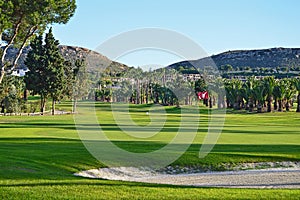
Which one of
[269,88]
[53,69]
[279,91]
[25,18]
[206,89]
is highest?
[25,18]

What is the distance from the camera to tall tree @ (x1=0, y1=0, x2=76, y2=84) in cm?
3550

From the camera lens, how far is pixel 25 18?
1490 inches

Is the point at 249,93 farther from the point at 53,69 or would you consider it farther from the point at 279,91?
the point at 53,69

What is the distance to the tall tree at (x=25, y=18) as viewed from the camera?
35.5 meters

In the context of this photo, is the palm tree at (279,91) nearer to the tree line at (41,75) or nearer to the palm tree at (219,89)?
the palm tree at (219,89)

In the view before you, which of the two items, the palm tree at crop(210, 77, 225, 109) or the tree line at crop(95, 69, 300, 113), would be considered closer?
the tree line at crop(95, 69, 300, 113)

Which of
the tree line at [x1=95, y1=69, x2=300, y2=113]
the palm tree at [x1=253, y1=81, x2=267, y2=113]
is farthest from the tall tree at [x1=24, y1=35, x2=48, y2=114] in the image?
the palm tree at [x1=253, y1=81, x2=267, y2=113]

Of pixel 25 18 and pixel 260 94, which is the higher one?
pixel 25 18

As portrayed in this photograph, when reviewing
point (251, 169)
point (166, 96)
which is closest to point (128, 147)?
point (251, 169)

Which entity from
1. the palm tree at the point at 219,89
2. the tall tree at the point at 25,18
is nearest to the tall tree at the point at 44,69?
the tall tree at the point at 25,18

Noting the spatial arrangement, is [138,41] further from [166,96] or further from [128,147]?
[166,96]

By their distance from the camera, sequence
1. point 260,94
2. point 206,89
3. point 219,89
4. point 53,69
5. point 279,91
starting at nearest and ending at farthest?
point 53,69 → point 279,91 → point 260,94 → point 219,89 → point 206,89

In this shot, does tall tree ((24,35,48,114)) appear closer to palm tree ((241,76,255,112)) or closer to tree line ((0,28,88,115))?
tree line ((0,28,88,115))

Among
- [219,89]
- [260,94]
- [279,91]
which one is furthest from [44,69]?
[219,89]
